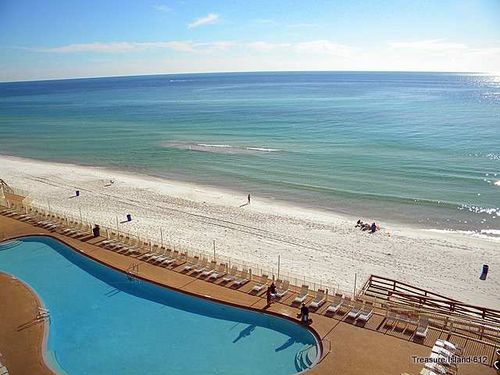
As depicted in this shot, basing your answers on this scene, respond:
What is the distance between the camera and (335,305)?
14836 mm

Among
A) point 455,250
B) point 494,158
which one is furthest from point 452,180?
point 455,250

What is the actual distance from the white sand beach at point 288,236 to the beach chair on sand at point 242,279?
422 cm

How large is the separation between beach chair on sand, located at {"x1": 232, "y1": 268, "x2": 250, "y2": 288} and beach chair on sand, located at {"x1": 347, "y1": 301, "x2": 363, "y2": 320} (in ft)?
15.1

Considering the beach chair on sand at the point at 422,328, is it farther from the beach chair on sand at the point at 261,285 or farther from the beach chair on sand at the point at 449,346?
the beach chair on sand at the point at 261,285

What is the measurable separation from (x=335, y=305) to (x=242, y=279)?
13.7 feet

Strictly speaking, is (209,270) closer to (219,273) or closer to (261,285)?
(219,273)

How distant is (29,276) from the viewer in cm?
1783

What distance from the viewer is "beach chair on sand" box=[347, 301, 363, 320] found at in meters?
14.1

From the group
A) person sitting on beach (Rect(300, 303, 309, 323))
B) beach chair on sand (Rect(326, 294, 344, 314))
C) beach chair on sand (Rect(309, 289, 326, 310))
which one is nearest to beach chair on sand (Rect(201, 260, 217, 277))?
beach chair on sand (Rect(309, 289, 326, 310))

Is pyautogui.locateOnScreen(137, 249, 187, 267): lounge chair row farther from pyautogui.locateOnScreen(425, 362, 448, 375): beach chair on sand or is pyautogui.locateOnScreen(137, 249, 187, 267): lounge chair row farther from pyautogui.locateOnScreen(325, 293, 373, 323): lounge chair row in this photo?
pyautogui.locateOnScreen(425, 362, 448, 375): beach chair on sand

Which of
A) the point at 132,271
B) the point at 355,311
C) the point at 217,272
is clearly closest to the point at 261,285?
the point at 217,272

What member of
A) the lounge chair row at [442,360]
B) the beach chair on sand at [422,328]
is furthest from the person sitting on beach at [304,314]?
the lounge chair row at [442,360]

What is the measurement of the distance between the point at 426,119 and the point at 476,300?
6351cm

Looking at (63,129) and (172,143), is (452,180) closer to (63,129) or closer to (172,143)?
(172,143)
